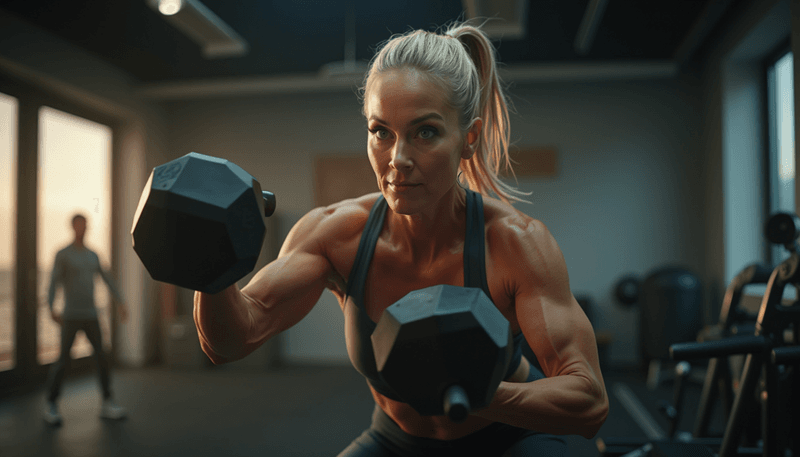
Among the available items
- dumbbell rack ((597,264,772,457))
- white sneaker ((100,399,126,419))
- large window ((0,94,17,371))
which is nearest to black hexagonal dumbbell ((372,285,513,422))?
dumbbell rack ((597,264,772,457))

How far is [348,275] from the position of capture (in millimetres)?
1078

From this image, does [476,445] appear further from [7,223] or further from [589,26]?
[7,223]

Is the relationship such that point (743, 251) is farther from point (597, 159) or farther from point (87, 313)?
point (87, 313)

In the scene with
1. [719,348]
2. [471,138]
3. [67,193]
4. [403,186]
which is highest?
[67,193]

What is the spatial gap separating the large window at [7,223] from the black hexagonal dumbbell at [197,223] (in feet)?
14.4

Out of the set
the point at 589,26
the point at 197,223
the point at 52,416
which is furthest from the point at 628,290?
the point at 197,223

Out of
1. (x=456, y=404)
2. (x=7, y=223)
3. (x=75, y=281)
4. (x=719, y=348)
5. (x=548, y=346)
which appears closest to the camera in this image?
(x=456, y=404)

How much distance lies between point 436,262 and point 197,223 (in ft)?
1.87

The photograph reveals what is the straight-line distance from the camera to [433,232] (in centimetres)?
106

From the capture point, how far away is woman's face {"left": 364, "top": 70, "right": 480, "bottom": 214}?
2.75 feet

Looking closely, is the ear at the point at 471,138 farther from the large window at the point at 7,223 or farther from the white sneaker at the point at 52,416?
the large window at the point at 7,223

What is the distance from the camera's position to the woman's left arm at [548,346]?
2.29ft

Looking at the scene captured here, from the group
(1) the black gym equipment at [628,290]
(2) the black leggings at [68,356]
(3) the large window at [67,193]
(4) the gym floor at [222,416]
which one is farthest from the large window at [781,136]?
(3) the large window at [67,193]

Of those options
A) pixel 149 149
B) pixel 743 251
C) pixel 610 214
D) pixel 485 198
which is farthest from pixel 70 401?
pixel 743 251
